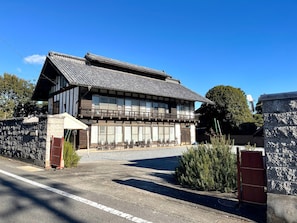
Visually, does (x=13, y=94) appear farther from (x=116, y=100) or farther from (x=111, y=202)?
(x=111, y=202)

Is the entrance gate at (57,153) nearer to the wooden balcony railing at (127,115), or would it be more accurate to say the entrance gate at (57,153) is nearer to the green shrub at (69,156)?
the green shrub at (69,156)

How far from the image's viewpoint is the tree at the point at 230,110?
31.5 metres

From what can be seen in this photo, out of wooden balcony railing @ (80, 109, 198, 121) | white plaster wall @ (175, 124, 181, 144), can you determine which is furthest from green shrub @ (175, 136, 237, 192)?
white plaster wall @ (175, 124, 181, 144)

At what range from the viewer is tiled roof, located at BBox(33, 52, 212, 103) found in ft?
69.8

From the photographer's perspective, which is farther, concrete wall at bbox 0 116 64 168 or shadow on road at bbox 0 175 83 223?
concrete wall at bbox 0 116 64 168

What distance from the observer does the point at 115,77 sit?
25.0 m

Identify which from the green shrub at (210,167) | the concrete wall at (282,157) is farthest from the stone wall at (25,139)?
the concrete wall at (282,157)

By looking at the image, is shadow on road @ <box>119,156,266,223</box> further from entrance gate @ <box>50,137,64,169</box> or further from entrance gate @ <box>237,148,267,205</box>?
entrance gate @ <box>50,137,64,169</box>

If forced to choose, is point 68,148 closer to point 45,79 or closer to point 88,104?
point 88,104

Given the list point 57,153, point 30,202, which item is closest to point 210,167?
point 30,202

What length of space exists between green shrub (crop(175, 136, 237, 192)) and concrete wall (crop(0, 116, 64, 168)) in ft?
17.0

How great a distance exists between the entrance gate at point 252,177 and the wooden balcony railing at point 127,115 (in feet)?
57.2

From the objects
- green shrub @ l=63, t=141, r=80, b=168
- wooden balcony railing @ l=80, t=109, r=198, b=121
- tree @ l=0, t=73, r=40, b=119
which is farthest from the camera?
tree @ l=0, t=73, r=40, b=119

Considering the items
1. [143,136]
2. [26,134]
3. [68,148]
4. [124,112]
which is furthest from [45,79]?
[68,148]
